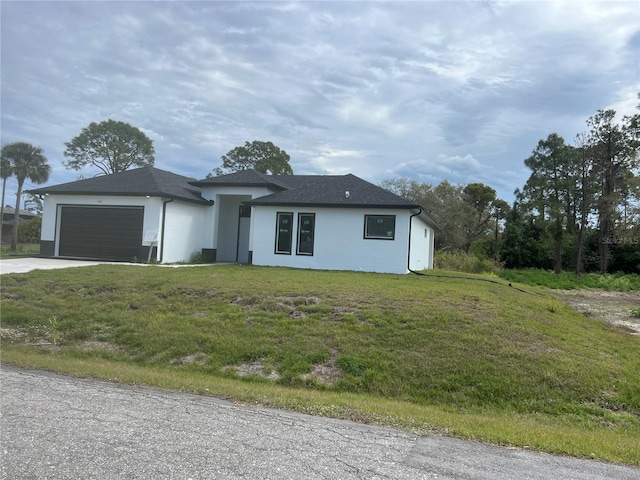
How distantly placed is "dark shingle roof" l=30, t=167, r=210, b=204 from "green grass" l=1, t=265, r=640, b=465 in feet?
23.2

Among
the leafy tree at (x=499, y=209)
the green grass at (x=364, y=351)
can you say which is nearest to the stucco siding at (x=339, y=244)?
the green grass at (x=364, y=351)

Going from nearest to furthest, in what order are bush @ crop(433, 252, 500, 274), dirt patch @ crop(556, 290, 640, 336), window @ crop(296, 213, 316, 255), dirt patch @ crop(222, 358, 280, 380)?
1. dirt patch @ crop(222, 358, 280, 380)
2. dirt patch @ crop(556, 290, 640, 336)
3. window @ crop(296, 213, 316, 255)
4. bush @ crop(433, 252, 500, 274)

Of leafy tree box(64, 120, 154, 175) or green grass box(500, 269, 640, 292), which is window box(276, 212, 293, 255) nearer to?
green grass box(500, 269, 640, 292)

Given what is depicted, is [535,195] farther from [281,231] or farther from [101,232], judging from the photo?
[101,232]

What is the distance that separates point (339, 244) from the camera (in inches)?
669

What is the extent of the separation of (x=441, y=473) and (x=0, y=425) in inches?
155

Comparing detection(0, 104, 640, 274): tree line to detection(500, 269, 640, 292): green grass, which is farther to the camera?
detection(0, 104, 640, 274): tree line

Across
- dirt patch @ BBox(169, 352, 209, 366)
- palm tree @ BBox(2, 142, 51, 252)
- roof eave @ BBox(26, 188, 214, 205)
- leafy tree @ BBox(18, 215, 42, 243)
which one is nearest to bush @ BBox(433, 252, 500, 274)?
roof eave @ BBox(26, 188, 214, 205)

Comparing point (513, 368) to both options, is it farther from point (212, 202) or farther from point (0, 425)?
point (212, 202)

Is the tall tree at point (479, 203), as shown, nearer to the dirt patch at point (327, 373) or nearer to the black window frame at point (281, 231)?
the black window frame at point (281, 231)

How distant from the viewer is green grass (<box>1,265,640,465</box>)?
5.41 meters

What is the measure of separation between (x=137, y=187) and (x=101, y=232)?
7.96 feet

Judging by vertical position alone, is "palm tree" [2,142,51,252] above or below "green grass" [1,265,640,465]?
above

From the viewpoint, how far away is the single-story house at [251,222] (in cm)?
1667
